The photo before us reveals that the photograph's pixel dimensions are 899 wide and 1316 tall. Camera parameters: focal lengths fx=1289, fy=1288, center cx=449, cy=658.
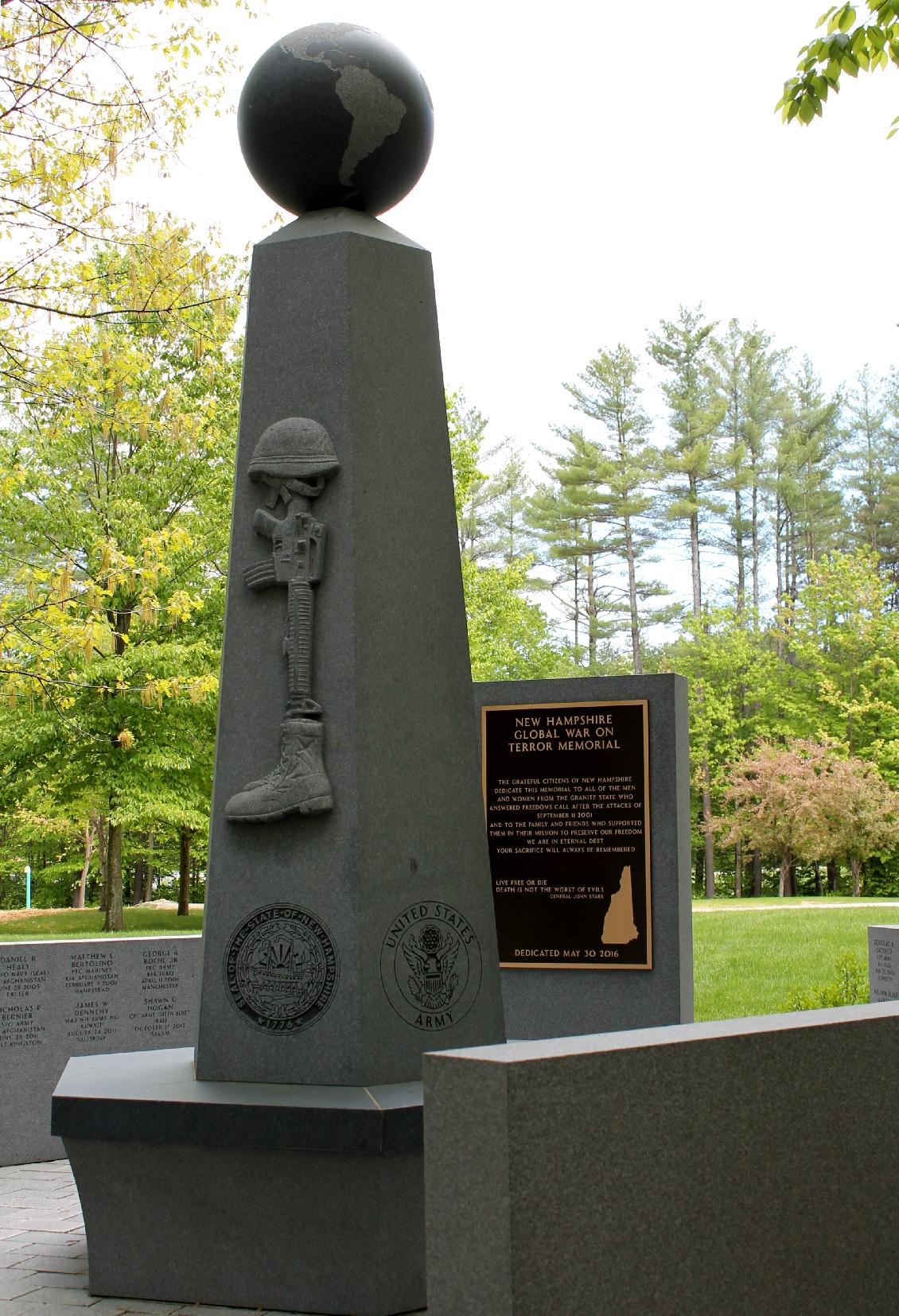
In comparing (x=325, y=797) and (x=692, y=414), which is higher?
(x=692, y=414)

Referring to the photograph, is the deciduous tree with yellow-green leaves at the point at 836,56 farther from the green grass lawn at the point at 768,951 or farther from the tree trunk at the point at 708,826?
the tree trunk at the point at 708,826

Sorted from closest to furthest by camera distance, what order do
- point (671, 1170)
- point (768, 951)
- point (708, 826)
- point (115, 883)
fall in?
point (671, 1170)
point (768, 951)
point (115, 883)
point (708, 826)

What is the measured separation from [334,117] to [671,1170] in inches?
153

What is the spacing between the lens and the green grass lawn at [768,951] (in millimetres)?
11688

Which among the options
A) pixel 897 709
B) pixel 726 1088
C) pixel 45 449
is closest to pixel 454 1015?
pixel 726 1088

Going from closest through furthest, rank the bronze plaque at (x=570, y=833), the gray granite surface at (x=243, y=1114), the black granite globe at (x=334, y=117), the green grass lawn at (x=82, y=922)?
the gray granite surface at (x=243, y=1114), the black granite globe at (x=334, y=117), the bronze plaque at (x=570, y=833), the green grass lawn at (x=82, y=922)

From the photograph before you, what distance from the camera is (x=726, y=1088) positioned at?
121 inches

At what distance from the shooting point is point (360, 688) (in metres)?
4.67

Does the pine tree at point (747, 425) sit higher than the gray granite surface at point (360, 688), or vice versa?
the pine tree at point (747, 425)

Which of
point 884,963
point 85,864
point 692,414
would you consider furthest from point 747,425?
point 884,963

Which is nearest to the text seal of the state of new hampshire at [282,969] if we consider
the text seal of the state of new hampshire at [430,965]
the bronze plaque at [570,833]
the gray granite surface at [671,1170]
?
the text seal of the state of new hampshire at [430,965]

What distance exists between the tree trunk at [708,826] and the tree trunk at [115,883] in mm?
19170

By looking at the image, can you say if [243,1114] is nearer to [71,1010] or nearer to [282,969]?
[282,969]

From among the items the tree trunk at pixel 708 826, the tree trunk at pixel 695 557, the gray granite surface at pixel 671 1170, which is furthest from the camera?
the tree trunk at pixel 695 557
